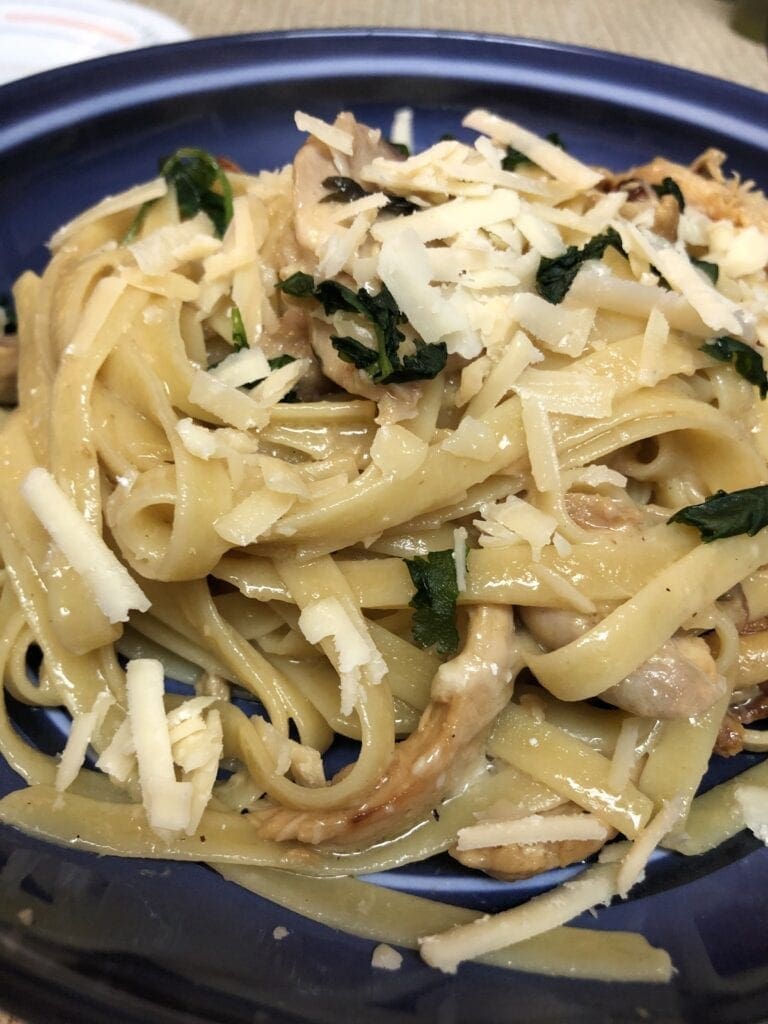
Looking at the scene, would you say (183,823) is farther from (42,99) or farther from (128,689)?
(42,99)

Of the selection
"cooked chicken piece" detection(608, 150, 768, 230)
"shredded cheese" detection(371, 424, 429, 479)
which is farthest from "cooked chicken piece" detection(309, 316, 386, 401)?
"cooked chicken piece" detection(608, 150, 768, 230)

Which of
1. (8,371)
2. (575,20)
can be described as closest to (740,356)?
(8,371)

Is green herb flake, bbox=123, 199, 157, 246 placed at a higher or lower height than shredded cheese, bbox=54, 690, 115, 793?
higher

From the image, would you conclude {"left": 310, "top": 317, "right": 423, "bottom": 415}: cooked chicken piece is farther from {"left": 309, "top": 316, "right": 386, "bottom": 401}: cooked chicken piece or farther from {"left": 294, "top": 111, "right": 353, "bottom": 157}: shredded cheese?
{"left": 294, "top": 111, "right": 353, "bottom": 157}: shredded cheese

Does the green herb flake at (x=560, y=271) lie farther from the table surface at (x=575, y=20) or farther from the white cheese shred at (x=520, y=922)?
the table surface at (x=575, y=20)

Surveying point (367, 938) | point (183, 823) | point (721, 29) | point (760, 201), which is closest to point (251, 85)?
point (760, 201)

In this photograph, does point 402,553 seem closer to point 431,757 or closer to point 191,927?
point 431,757
